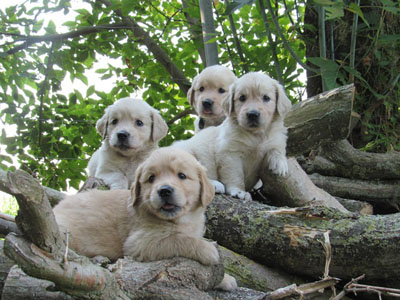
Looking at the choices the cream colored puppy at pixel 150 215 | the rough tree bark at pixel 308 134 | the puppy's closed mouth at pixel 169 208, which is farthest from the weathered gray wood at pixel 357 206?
the puppy's closed mouth at pixel 169 208

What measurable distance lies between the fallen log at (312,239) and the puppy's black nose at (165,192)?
1.00 meters

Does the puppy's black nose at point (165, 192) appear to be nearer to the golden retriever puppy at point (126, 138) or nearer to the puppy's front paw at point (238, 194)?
the puppy's front paw at point (238, 194)

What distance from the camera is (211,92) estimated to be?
6.88m

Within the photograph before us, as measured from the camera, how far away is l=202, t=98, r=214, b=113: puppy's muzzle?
6.74 m

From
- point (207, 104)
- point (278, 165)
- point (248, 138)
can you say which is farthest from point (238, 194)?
point (207, 104)

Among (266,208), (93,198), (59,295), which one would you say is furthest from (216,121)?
(59,295)

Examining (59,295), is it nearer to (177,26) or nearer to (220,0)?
(220,0)

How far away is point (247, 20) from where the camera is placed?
28.3ft

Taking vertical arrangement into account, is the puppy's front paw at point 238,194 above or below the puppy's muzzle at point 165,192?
below

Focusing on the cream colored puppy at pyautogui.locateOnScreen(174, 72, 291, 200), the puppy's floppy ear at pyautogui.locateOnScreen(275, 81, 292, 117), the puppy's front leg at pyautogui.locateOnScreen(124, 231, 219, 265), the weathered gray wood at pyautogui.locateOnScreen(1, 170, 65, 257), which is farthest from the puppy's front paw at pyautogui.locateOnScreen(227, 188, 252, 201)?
the weathered gray wood at pyautogui.locateOnScreen(1, 170, 65, 257)

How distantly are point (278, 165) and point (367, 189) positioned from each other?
2.29 meters

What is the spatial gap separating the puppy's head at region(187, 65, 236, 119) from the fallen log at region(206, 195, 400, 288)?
7.73ft

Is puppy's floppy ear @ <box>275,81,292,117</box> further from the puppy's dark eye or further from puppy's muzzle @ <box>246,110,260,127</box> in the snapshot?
puppy's muzzle @ <box>246,110,260,127</box>

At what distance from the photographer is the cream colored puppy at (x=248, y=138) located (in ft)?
17.9
